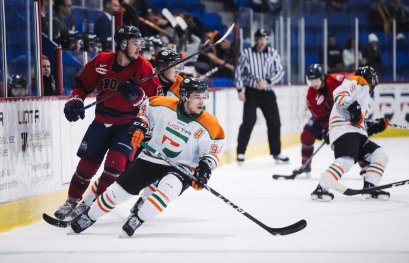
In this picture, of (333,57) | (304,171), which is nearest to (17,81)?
(304,171)

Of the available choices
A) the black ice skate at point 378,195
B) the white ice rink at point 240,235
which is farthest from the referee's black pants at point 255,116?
the black ice skate at point 378,195

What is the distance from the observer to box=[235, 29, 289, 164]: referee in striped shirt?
9438mm

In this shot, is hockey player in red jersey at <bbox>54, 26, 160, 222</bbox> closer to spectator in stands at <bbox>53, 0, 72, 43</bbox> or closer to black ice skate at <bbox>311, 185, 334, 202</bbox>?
black ice skate at <bbox>311, 185, 334, 202</bbox>

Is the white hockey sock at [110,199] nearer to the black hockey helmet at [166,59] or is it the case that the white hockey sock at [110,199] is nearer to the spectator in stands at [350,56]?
the black hockey helmet at [166,59]

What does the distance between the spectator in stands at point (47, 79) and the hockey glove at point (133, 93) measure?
1.05 m

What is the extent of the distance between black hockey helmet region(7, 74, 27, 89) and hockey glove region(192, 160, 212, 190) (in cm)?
156

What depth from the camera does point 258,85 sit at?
30.9ft

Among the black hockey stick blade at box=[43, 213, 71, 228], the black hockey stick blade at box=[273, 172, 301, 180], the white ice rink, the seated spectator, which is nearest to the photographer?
the white ice rink

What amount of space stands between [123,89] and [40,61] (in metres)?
0.95

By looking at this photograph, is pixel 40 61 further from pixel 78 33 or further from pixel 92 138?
pixel 78 33

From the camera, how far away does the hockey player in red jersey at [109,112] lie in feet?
17.9

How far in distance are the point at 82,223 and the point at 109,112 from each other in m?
0.84

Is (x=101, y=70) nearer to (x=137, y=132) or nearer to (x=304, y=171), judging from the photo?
(x=137, y=132)

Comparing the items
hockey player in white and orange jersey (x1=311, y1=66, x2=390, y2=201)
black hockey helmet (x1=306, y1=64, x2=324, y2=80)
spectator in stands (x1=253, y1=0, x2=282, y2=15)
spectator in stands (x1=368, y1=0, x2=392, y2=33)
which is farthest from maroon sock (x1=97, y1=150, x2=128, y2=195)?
spectator in stands (x1=368, y1=0, x2=392, y2=33)
